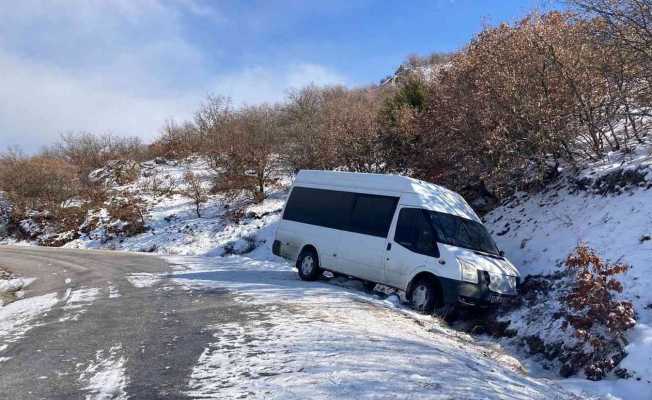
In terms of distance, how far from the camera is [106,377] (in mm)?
5430

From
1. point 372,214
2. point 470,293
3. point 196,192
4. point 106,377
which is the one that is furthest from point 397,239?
point 196,192

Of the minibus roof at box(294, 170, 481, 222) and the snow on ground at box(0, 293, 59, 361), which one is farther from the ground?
the minibus roof at box(294, 170, 481, 222)

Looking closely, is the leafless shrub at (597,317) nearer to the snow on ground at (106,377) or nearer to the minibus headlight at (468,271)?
the minibus headlight at (468,271)

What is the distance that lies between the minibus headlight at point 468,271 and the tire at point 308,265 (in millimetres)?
4074

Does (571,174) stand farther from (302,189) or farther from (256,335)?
(256,335)

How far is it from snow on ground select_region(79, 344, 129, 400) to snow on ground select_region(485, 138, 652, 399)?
556 centimetres

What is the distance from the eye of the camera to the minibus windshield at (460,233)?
10.1 m

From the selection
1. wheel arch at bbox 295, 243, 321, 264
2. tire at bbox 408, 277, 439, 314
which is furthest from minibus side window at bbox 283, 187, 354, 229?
tire at bbox 408, 277, 439, 314

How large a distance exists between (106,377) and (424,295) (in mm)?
6032

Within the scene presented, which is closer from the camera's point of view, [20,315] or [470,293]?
[20,315]

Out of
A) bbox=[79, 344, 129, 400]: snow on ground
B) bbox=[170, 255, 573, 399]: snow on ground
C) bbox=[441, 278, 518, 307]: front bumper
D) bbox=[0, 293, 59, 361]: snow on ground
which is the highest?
bbox=[441, 278, 518, 307]: front bumper

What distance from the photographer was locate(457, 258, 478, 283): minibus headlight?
30.6 feet

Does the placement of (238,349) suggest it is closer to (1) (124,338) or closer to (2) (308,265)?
(1) (124,338)

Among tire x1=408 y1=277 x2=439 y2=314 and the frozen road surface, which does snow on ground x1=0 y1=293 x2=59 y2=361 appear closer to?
the frozen road surface
